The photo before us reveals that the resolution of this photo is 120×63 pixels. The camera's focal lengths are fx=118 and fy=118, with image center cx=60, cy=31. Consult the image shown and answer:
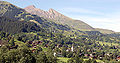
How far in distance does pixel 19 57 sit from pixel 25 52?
623cm

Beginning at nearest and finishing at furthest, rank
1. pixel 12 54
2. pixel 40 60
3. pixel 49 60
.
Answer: pixel 12 54
pixel 40 60
pixel 49 60

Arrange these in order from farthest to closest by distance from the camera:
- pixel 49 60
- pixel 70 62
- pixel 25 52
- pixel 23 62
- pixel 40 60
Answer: pixel 70 62, pixel 49 60, pixel 40 60, pixel 25 52, pixel 23 62

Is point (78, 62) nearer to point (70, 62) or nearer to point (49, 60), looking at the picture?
point (70, 62)

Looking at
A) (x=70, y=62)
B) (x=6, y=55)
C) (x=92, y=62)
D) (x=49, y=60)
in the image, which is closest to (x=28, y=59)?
(x=6, y=55)

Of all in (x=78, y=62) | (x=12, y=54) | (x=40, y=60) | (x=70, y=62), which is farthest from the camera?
(x=78, y=62)

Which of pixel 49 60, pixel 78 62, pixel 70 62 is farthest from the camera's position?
pixel 78 62

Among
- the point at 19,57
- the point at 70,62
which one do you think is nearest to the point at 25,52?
the point at 19,57

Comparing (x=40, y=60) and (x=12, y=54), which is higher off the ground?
(x=12, y=54)

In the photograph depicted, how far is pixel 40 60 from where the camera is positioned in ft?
280

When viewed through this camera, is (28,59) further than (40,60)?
No

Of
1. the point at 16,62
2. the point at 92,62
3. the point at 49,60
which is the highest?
the point at 16,62

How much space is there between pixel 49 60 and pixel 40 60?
11399 mm

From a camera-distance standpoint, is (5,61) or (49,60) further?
(49,60)

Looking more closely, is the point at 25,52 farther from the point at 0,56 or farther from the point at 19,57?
the point at 0,56
